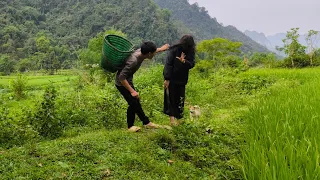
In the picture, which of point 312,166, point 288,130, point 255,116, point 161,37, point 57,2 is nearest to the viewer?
point 312,166

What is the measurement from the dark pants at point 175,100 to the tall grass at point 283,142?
100cm

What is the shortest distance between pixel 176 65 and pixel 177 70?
0.24ft

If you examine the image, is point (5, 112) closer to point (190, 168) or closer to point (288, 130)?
point (190, 168)

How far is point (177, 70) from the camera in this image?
439 cm

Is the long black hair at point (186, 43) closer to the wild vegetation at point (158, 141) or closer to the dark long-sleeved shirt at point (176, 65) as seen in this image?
the dark long-sleeved shirt at point (176, 65)

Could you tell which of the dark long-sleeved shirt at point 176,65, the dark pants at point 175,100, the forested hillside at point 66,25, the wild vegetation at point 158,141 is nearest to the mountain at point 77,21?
the forested hillside at point 66,25

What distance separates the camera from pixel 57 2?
63031 mm

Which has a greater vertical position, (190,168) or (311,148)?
(311,148)

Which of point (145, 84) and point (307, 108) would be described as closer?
point (307, 108)

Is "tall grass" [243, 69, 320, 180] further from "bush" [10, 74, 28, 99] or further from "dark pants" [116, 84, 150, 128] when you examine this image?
"bush" [10, 74, 28, 99]

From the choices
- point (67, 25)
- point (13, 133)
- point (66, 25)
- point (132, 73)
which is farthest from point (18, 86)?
point (66, 25)

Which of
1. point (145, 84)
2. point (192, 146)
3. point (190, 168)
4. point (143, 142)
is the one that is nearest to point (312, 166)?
point (190, 168)

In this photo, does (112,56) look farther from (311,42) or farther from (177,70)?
(311,42)

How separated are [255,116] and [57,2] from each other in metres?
65.5
